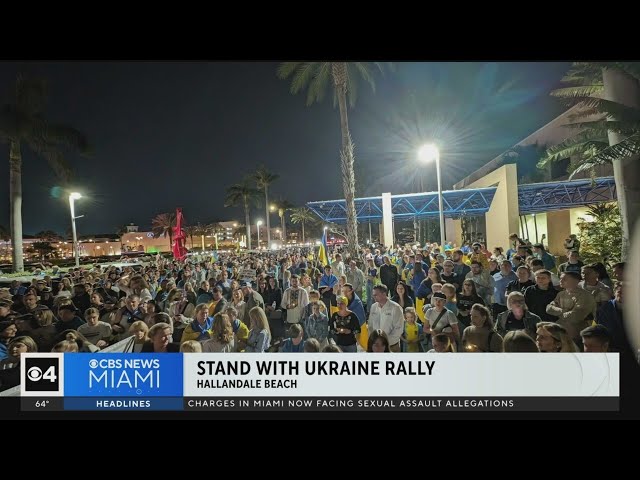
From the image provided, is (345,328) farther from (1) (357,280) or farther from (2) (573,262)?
(2) (573,262)

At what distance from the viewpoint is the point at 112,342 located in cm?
420

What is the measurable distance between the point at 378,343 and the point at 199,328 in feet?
7.74

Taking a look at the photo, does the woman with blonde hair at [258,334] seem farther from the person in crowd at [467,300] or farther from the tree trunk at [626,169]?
the tree trunk at [626,169]

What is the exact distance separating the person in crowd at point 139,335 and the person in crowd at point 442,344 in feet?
11.2

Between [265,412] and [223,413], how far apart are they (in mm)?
490

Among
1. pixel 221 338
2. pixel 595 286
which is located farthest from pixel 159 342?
pixel 595 286

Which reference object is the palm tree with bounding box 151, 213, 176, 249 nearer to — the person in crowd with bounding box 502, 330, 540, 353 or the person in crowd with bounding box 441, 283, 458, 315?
the person in crowd with bounding box 441, 283, 458, 315

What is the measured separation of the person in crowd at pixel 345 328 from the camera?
4305 mm

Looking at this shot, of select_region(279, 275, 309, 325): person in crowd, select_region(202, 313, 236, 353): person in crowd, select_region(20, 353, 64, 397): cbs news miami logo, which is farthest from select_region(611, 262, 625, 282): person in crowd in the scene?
select_region(20, 353, 64, 397): cbs news miami logo

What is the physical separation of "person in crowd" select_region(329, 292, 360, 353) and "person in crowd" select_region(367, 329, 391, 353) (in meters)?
0.31

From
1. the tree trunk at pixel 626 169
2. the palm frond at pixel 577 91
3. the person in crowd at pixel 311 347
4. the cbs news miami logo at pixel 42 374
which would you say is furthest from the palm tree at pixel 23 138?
the palm frond at pixel 577 91

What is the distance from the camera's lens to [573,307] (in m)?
4.29

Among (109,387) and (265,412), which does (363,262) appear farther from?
(109,387)
